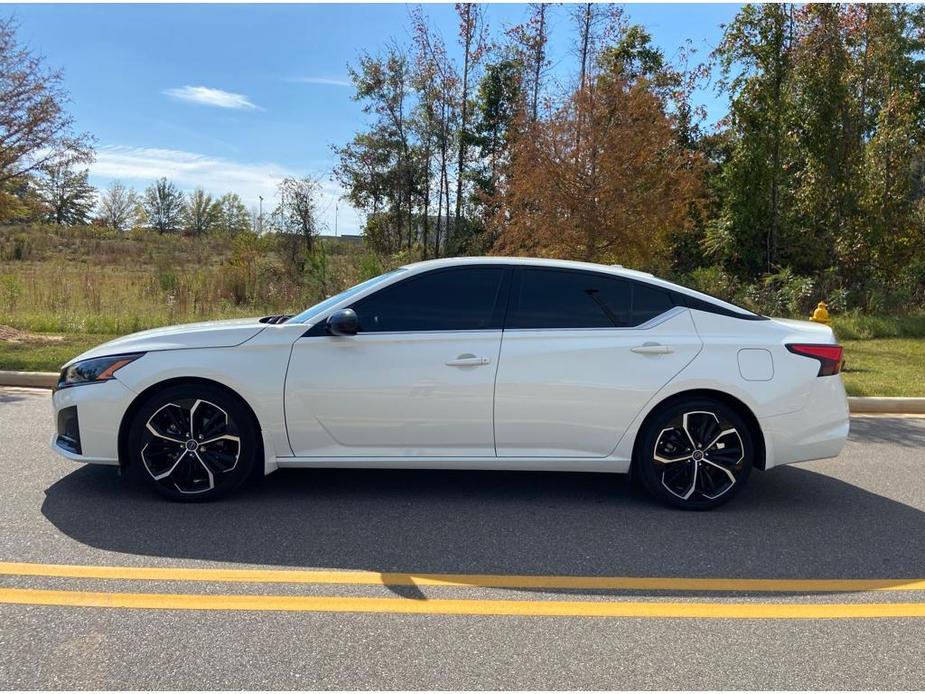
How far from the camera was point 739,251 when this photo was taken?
809 inches

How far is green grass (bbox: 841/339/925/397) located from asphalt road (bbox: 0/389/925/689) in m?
3.71

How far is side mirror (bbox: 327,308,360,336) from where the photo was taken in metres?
4.50

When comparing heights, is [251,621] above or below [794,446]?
below

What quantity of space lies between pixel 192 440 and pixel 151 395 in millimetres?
391

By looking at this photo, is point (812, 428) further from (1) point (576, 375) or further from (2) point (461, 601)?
(2) point (461, 601)

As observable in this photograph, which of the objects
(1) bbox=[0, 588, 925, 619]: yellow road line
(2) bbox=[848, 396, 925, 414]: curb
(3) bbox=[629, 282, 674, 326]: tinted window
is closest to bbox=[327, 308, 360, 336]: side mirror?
(1) bbox=[0, 588, 925, 619]: yellow road line

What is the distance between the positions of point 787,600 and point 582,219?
27.5 ft

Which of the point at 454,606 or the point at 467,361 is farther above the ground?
the point at 467,361

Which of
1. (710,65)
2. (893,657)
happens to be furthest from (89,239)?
(893,657)

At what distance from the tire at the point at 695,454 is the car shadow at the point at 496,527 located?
0.14 m

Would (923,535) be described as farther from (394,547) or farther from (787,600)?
(394,547)

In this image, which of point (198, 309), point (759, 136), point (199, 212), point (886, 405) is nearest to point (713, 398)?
point (886, 405)

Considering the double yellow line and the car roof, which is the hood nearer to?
the car roof

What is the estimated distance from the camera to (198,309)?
569 inches
